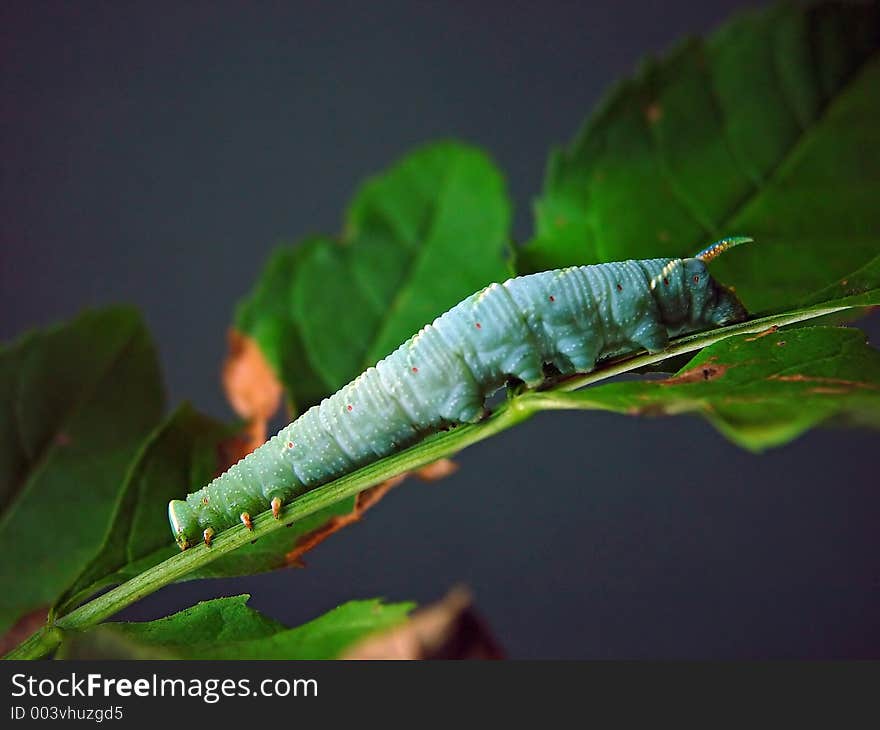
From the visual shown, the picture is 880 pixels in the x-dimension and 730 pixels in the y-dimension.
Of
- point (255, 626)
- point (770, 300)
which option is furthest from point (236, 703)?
point (770, 300)

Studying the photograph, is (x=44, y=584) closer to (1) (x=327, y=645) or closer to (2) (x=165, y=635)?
(2) (x=165, y=635)

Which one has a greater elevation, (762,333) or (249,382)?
(249,382)

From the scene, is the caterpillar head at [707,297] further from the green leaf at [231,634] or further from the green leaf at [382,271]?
the green leaf at [231,634]

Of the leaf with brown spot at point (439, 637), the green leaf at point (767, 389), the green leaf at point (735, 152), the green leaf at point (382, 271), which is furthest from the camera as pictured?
the green leaf at point (382, 271)

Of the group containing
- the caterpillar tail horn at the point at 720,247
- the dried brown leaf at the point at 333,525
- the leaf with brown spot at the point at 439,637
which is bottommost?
the leaf with brown spot at the point at 439,637

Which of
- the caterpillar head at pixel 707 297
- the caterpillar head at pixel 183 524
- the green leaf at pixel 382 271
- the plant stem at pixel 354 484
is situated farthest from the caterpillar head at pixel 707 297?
the caterpillar head at pixel 183 524

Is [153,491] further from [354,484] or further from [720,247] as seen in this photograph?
[720,247]

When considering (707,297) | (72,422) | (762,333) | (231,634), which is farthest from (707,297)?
(72,422)

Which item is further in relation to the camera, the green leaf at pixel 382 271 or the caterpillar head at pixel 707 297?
the green leaf at pixel 382 271
